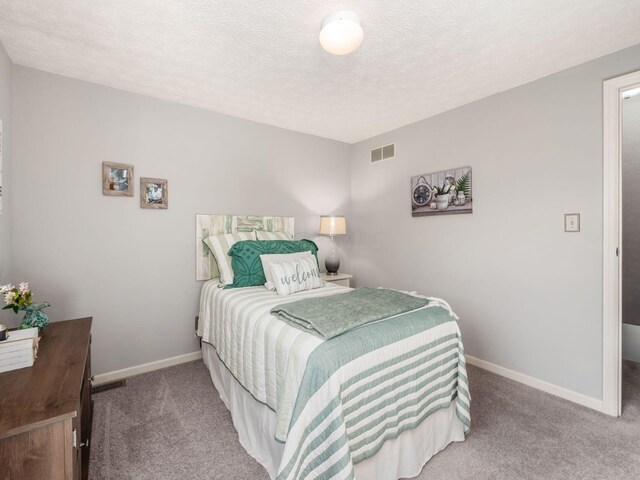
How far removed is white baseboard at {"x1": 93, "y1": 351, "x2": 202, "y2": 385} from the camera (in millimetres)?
2500

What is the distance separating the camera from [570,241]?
7.35ft

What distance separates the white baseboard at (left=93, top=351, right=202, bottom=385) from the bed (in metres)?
1.03

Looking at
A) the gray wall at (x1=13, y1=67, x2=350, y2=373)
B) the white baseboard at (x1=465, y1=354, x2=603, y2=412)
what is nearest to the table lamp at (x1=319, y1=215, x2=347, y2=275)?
the gray wall at (x1=13, y1=67, x2=350, y2=373)

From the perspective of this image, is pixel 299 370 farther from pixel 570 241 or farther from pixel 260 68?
pixel 570 241

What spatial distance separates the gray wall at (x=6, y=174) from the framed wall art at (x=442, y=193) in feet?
11.1

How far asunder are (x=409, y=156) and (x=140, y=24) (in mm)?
2640

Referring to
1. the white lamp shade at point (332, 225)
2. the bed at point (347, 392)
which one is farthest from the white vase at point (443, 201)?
the bed at point (347, 392)

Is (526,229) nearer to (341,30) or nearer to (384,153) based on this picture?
(384,153)

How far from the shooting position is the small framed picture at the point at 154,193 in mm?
2639

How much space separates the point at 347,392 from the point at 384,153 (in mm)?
2999

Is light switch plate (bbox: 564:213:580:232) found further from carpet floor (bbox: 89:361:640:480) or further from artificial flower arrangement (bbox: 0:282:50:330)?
artificial flower arrangement (bbox: 0:282:50:330)

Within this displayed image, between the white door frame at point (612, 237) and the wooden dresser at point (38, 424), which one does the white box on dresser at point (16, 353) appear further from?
the white door frame at point (612, 237)

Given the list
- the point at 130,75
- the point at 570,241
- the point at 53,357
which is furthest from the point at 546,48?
the point at 53,357

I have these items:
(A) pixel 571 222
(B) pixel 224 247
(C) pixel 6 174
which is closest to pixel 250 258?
(B) pixel 224 247
